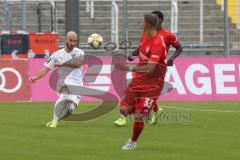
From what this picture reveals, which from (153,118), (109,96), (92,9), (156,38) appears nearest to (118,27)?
(92,9)

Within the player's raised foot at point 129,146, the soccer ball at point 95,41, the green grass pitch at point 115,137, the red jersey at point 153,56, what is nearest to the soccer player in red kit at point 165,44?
the green grass pitch at point 115,137

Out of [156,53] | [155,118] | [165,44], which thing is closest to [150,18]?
[156,53]

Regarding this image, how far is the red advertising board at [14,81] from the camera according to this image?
84.3 ft

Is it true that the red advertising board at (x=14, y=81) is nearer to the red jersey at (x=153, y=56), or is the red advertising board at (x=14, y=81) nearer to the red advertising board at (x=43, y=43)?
the red advertising board at (x=43, y=43)

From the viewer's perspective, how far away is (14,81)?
2583 centimetres

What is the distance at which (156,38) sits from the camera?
13461 mm

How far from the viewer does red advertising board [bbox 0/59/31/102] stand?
84.3 feet

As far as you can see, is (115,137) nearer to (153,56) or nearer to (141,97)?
(141,97)

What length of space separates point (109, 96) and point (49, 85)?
1.81 metres

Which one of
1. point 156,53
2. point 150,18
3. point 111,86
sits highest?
point 150,18

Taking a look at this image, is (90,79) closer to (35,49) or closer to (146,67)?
(35,49)

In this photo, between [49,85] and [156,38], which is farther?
[49,85]

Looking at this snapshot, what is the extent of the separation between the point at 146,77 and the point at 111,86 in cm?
1289

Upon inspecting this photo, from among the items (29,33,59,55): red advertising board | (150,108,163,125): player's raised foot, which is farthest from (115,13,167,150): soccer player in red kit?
(29,33,59,55): red advertising board
